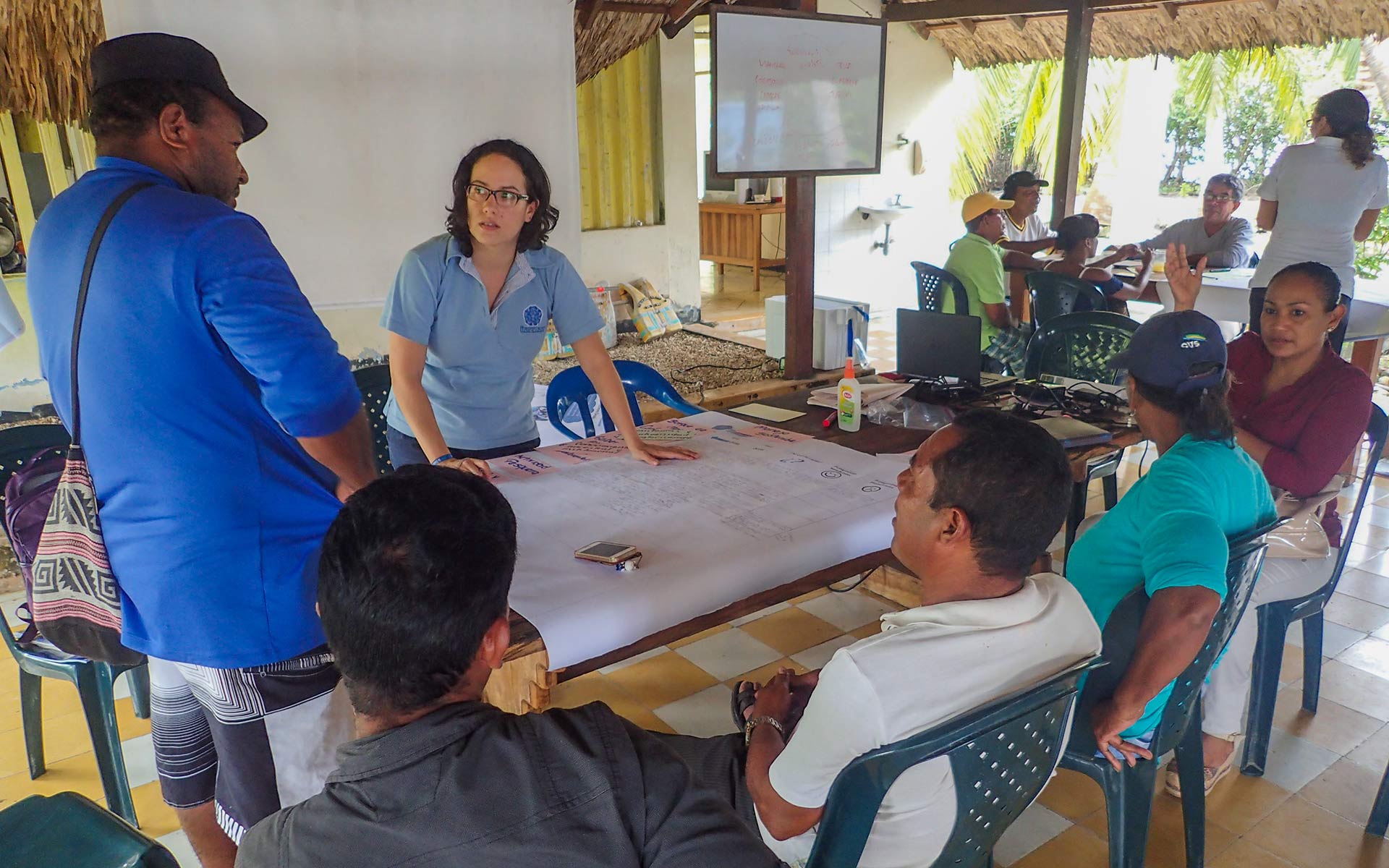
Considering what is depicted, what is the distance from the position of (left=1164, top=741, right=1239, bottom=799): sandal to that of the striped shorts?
165 cm

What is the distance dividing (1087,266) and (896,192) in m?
3.94

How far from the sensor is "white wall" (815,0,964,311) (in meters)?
8.22

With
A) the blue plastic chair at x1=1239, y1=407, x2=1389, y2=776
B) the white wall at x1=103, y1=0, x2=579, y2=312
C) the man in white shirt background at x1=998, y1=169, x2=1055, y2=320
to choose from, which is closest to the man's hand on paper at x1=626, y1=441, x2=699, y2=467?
the blue plastic chair at x1=1239, y1=407, x2=1389, y2=776

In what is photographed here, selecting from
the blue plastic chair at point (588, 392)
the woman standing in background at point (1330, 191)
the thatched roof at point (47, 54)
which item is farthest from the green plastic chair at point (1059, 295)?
the thatched roof at point (47, 54)

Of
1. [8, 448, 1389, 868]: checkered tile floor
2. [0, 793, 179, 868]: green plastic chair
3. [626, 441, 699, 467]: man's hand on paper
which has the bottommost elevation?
[8, 448, 1389, 868]: checkered tile floor

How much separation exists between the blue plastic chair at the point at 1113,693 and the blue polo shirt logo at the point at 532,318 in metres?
1.44

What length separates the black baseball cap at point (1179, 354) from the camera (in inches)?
66.5

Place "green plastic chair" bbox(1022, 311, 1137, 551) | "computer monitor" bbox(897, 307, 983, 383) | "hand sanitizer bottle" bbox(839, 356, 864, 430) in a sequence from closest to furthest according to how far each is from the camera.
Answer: "hand sanitizer bottle" bbox(839, 356, 864, 430), "computer monitor" bbox(897, 307, 983, 383), "green plastic chair" bbox(1022, 311, 1137, 551)

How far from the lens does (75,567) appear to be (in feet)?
4.17

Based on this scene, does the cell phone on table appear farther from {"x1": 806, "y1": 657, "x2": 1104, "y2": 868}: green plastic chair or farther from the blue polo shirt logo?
the blue polo shirt logo

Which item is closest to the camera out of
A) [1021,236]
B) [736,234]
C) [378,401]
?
[378,401]

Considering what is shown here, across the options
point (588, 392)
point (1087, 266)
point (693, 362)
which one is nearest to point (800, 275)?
point (693, 362)

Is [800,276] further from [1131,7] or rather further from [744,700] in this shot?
[1131,7]

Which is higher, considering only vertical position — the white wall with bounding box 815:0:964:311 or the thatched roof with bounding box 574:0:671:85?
the thatched roof with bounding box 574:0:671:85
